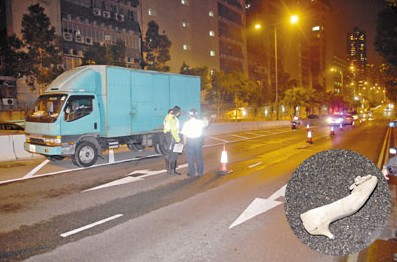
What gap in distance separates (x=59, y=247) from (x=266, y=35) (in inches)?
3211

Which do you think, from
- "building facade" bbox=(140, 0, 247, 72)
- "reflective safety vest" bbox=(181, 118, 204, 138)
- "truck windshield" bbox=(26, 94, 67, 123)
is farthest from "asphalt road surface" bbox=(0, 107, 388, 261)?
"building facade" bbox=(140, 0, 247, 72)

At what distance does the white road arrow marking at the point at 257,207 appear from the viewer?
6137 mm

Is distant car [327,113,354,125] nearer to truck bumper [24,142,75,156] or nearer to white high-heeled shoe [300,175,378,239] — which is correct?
truck bumper [24,142,75,156]

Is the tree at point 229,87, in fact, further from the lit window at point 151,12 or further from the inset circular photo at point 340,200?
the inset circular photo at point 340,200

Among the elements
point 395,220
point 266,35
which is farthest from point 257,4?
point 395,220

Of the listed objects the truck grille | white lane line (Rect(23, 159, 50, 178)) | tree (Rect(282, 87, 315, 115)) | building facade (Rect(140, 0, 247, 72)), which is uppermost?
building facade (Rect(140, 0, 247, 72))

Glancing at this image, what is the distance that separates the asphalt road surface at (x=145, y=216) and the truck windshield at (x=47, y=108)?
1.79 meters

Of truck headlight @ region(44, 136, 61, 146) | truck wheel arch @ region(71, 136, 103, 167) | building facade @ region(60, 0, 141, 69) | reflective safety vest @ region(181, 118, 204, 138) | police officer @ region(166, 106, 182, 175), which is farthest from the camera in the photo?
building facade @ region(60, 0, 141, 69)

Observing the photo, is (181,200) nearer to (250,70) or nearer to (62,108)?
(62,108)

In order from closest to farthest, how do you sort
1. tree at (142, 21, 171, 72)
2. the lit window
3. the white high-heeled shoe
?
the white high-heeled shoe
tree at (142, 21, 171, 72)
the lit window

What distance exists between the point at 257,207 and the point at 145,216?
2223 millimetres

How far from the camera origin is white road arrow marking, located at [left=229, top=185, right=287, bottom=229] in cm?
614

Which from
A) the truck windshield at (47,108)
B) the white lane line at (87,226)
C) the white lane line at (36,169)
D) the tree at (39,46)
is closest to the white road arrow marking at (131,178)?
the white lane line at (87,226)

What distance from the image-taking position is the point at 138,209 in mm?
6801
